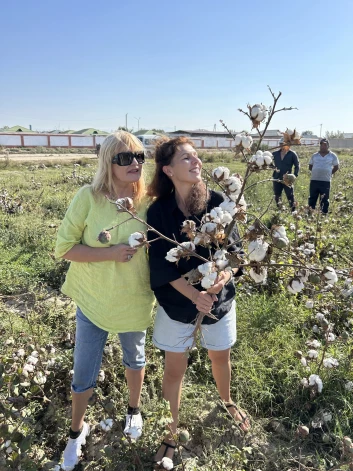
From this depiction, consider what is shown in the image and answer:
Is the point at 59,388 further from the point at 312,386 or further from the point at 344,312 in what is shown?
the point at 344,312

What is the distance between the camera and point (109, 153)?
5.72ft

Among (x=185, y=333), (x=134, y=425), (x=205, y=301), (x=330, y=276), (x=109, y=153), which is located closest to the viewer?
(x=330, y=276)

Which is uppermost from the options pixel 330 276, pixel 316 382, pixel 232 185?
pixel 232 185

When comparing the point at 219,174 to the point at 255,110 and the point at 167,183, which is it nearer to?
the point at 255,110

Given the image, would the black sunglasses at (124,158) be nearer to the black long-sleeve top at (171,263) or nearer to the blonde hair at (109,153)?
the blonde hair at (109,153)

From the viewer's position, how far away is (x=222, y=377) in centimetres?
212

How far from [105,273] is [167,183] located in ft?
1.78

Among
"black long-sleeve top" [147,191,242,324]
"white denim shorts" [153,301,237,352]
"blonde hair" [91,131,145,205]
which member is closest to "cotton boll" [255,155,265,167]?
"black long-sleeve top" [147,191,242,324]

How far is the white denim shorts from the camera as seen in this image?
6.15 feet

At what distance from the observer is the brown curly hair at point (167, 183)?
183 cm

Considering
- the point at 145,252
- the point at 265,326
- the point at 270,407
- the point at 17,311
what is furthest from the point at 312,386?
the point at 17,311

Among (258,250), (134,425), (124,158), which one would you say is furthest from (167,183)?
(134,425)

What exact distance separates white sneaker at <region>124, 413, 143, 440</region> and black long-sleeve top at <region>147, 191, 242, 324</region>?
636 mm

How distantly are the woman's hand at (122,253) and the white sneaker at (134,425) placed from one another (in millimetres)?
858
